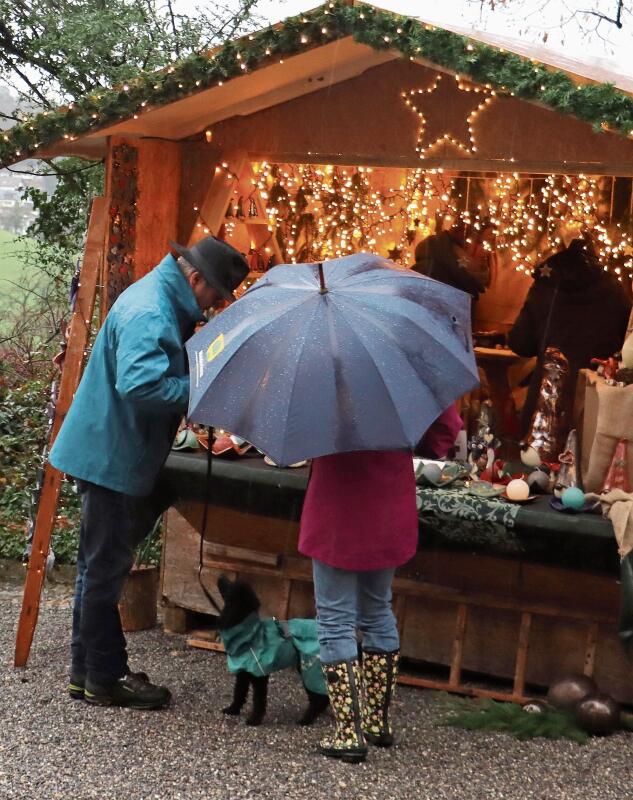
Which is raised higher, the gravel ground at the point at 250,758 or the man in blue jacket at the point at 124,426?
the man in blue jacket at the point at 124,426

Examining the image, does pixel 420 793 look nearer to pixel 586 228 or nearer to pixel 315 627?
pixel 315 627

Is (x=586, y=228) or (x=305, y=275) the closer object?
(x=305, y=275)

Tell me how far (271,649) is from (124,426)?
110cm

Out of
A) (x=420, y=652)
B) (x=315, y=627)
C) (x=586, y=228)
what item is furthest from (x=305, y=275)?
(x=586, y=228)

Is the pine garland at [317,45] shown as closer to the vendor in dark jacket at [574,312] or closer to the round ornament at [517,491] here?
the round ornament at [517,491]

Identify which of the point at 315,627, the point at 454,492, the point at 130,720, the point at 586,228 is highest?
the point at 586,228

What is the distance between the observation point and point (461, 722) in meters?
4.96

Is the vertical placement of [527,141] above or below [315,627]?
above

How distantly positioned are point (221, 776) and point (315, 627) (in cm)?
80

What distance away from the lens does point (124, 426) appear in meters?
4.72

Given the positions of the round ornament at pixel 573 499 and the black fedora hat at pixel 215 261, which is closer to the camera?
the black fedora hat at pixel 215 261

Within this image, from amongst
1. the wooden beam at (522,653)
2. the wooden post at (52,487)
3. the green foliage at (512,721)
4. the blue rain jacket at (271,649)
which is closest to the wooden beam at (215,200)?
the wooden post at (52,487)

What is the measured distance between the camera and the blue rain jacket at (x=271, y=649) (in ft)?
Result: 15.0

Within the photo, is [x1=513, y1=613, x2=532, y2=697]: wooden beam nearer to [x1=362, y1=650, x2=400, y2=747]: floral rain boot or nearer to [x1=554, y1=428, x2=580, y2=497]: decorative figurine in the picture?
[x1=554, y1=428, x2=580, y2=497]: decorative figurine
